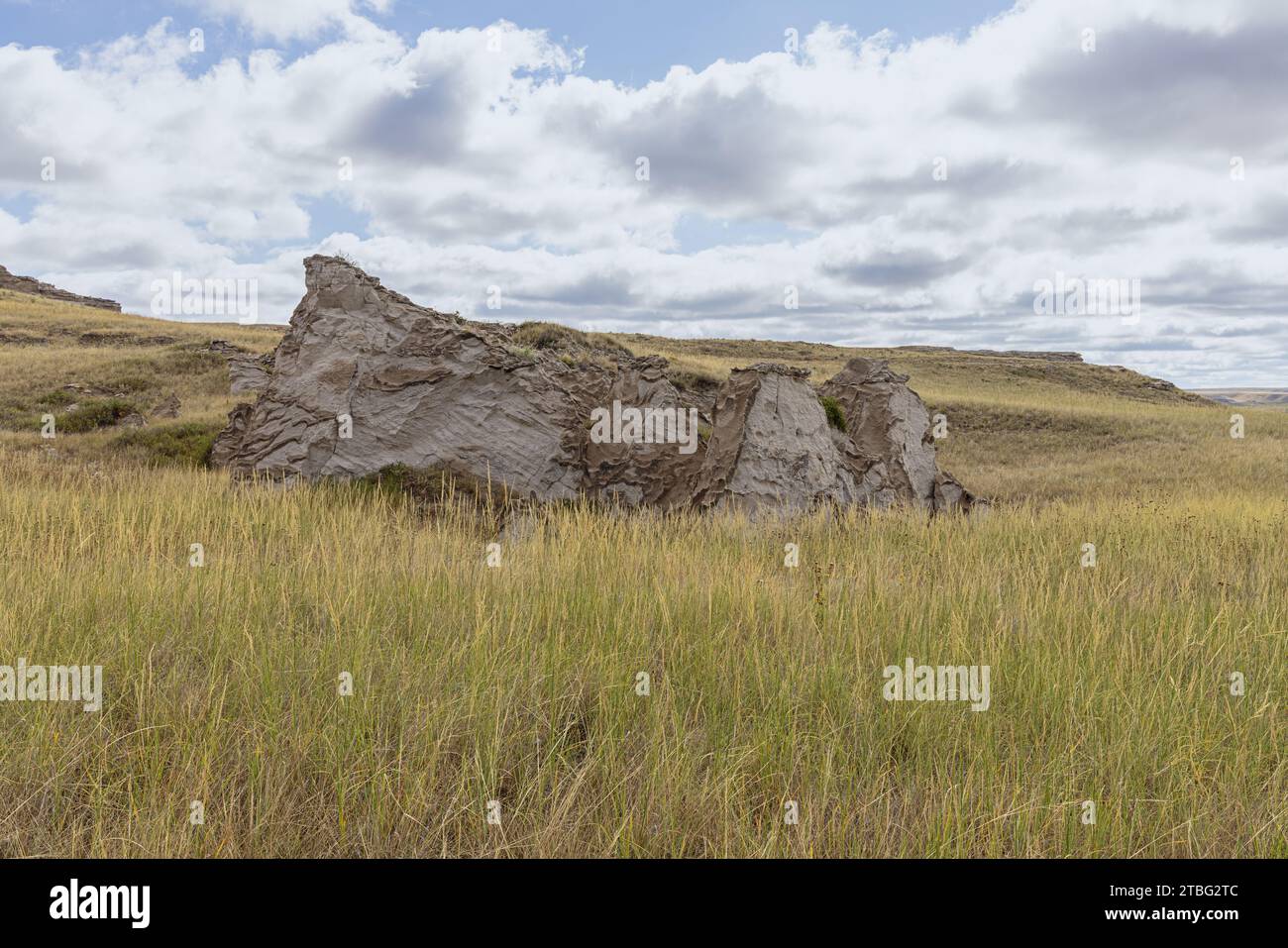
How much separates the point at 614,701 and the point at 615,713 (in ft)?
0.33

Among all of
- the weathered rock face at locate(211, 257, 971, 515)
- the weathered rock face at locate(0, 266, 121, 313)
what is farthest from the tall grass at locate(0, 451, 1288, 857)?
the weathered rock face at locate(0, 266, 121, 313)

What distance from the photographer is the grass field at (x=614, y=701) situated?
321cm

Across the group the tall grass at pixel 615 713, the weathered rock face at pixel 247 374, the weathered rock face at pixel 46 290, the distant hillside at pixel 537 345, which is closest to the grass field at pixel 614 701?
the tall grass at pixel 615 713

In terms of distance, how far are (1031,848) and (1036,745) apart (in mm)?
824

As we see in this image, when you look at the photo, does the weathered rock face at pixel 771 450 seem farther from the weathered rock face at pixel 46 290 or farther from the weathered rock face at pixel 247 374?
the weathered rock face at pixel 46 290

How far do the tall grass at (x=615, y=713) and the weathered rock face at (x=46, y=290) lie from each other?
115 m

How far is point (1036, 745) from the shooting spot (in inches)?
150

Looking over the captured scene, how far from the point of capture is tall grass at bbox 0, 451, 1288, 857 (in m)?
3.20

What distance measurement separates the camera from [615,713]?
400 cm

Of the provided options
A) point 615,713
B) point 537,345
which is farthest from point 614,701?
point 537,345

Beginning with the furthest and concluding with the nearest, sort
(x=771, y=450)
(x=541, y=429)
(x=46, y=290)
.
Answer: (x=46, y=290), (x=541, y=429), (x=771, y=450)

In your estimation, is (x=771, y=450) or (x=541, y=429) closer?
(x=771, y=450)

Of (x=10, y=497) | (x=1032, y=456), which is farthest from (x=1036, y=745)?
(x=1032, y=456)
